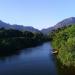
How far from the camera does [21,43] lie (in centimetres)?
12375

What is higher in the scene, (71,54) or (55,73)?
(71,54)

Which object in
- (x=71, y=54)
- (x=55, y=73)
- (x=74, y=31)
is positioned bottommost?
(x=55, y=73)

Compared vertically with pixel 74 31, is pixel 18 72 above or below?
below

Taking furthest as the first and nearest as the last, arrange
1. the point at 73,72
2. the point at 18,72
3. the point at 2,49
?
the point at 2,49
the point at 18,72
the point at 73,72

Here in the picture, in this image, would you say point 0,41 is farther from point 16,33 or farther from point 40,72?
point 40,72

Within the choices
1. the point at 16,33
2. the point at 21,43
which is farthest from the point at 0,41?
the point at 16,33

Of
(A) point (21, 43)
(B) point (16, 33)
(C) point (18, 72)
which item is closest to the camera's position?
(C) point (18, 72)

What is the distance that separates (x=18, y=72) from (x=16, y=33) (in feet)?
310

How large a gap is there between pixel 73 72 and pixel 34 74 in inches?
340

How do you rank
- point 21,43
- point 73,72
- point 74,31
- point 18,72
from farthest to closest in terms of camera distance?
point 21,43
point 74,31
point 18,72
point 73,72

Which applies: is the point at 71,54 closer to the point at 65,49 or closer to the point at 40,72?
the point at 65,49

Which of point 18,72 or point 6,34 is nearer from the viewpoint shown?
point 18,72

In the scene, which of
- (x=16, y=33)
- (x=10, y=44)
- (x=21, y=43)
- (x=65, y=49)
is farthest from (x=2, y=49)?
(x=65, y=49)

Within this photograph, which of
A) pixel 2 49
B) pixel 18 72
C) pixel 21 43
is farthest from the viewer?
pixel 21 43
